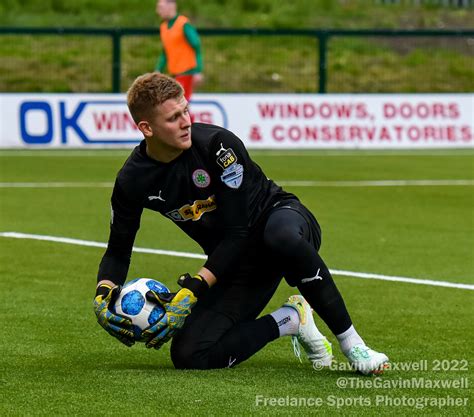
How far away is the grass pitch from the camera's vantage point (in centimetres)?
587

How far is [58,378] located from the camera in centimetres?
627

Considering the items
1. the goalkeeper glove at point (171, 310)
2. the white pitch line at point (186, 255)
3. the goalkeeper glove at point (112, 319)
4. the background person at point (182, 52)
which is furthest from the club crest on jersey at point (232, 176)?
the background person at point (182, 52)

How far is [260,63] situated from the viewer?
2850cm

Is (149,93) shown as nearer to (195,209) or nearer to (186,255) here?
(195,209)

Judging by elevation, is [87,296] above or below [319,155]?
above

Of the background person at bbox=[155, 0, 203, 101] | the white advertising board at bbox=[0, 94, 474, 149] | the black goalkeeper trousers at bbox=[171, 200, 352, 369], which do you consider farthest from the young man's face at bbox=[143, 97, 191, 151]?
the white advertising board at bbox=[0, 94, 474, 149]

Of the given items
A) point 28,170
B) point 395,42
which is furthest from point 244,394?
point 395,42

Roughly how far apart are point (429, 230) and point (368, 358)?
6065mm

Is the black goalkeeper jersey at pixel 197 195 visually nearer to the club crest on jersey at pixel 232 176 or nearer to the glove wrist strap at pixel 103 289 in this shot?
the club crest on jersey at pixel 232 176

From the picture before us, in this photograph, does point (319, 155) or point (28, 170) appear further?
point (319, 155)

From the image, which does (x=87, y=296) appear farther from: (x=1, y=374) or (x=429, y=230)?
(x=429, y=230)

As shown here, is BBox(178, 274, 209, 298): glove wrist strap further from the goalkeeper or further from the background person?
the background person

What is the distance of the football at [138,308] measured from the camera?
6266mm

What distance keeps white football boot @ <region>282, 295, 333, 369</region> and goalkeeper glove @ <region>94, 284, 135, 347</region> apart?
996 millimetres
